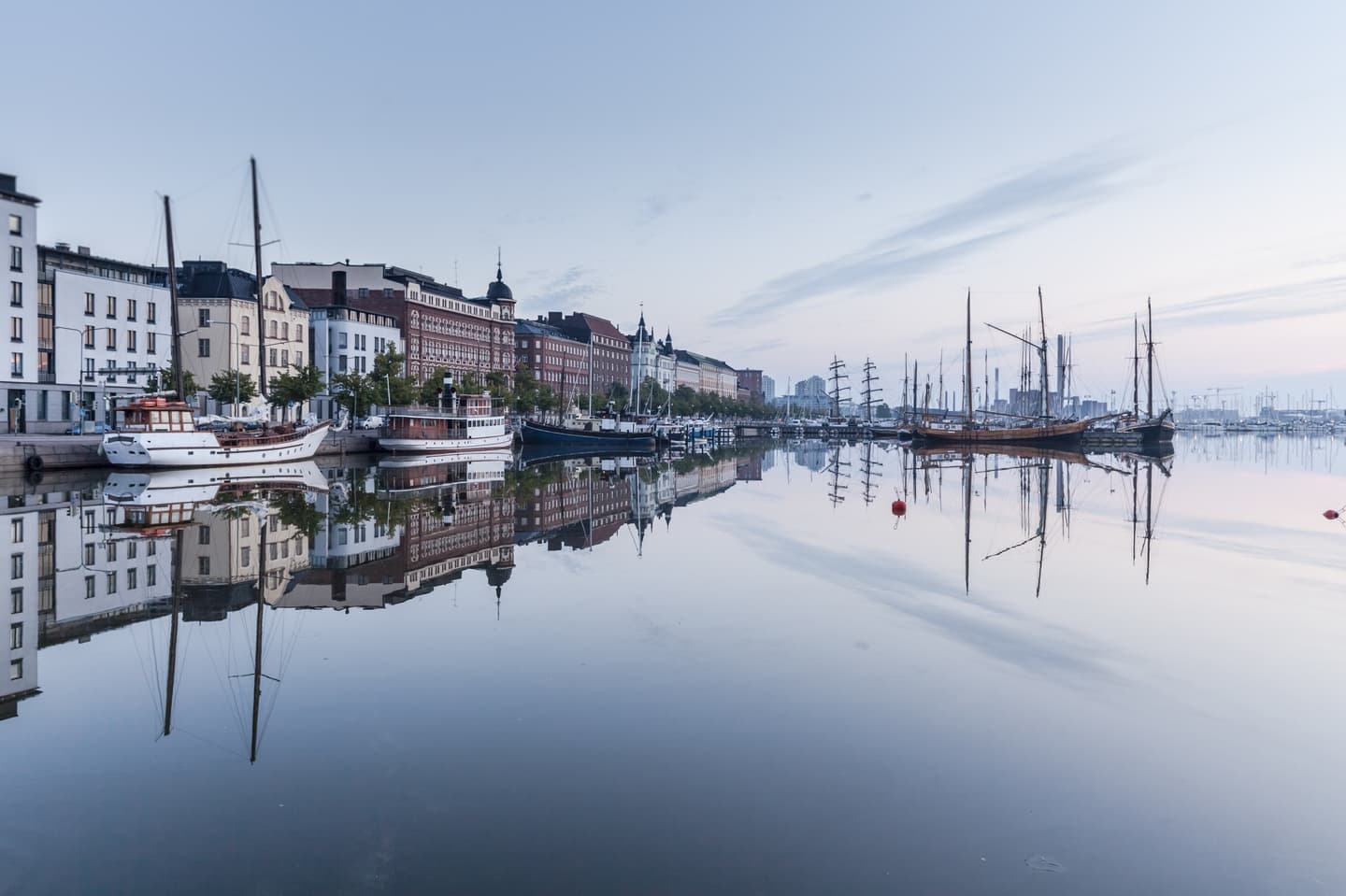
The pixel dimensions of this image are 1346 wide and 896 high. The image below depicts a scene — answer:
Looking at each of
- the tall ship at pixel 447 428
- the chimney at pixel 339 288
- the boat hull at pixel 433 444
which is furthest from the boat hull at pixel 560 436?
the chimney at pixel 339 288

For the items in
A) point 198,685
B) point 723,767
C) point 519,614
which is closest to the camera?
point 723,767

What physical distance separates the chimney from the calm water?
8589 centimetres

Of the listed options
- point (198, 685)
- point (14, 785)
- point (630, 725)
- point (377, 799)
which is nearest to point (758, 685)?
point (630, 725)

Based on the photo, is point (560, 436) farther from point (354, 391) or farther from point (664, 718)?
point (664, 718)

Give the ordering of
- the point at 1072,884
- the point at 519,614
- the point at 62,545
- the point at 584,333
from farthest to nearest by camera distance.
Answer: the point at 584,333 → the point at 62,545 → the point at 519,614 → the point at 1072,884

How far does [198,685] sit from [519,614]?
545 cm

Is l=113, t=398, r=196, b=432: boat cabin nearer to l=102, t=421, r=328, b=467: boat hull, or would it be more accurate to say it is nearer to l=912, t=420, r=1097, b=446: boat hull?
l=102, t=421, r=328, b=467: boat hull

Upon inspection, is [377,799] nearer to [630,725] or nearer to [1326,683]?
[630,725]

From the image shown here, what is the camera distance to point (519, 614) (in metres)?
15.7

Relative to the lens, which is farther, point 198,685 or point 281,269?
point 281,269

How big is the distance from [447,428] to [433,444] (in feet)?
12.6

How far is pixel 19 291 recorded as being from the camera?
2537 inches

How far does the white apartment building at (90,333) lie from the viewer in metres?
68.1

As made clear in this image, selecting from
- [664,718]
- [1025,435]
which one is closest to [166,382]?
[664,718]
